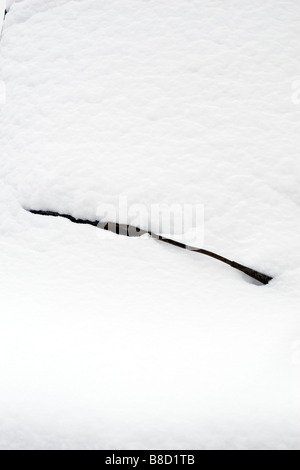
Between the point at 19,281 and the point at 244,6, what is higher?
the point at 244,6

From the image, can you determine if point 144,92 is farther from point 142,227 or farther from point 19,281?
point 19,281

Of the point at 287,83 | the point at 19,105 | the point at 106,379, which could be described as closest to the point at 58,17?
the point at 19,105

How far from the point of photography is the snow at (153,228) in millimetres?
1097

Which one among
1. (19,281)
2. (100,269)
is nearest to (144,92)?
(100,269)

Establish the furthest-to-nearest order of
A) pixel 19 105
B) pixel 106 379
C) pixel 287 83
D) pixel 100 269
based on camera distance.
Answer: pixel 19 105, pixel 287 83, pixel 100 269, pixel 106 379

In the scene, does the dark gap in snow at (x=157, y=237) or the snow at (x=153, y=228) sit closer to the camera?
the snow at (x=153, y=228)

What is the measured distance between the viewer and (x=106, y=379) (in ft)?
3.68

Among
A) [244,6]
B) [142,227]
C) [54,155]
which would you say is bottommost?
[142,227]

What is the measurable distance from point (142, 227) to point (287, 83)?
583 millimetres

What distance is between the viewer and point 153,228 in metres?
1.26

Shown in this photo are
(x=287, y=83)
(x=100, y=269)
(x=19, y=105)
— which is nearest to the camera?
(x=100, y=269)

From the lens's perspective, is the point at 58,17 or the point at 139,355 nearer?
the point at 139,355

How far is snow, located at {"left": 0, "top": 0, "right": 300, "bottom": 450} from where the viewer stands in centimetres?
110

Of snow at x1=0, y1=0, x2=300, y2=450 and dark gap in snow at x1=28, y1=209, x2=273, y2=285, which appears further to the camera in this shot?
dark gap in snow at x1=28, y1=209, x2=273, y2=285
